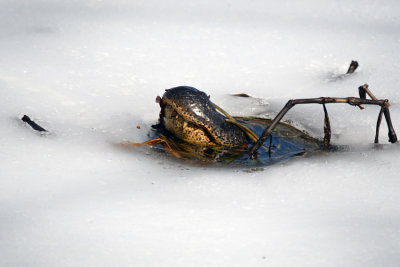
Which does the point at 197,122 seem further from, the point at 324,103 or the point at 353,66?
the point at 353,66

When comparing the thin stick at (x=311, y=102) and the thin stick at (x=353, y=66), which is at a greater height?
the thin stick at (x=353, y=66)

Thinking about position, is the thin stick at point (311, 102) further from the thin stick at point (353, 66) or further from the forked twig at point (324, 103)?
the thin stick at point (353, 66)

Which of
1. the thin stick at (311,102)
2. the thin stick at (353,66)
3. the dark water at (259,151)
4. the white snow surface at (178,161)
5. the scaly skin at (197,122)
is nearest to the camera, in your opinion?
the white snow surface at (178,161)

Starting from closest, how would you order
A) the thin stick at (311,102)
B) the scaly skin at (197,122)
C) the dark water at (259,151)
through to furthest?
1. the thin stick at (311,102)
2. the dark water at (259,151)
3. the scaly skin at (197,122)

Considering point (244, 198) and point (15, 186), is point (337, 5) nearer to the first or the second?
point (244, 198)

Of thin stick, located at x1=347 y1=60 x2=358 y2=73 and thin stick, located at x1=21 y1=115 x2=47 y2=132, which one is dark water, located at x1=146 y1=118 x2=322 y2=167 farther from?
thin stick, located at x1=347 y1=60 x2=358 y2=73

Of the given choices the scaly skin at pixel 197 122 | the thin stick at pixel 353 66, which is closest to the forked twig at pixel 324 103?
the scaly skin at pixel 197 122
